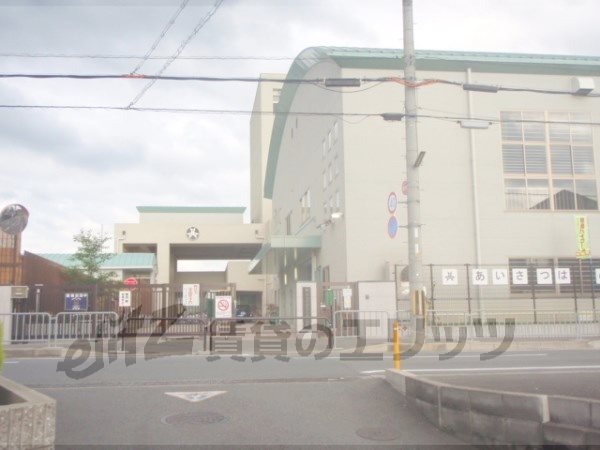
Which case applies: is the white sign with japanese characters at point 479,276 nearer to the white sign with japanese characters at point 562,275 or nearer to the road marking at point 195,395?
the white sign with japanese characters at point 562,275

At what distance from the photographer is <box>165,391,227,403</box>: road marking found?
30.4 ft

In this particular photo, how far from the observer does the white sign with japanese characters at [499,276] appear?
2712 cm

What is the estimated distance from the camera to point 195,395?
9531 millimetres

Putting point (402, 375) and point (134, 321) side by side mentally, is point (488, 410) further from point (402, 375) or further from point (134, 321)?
point (134, 321)

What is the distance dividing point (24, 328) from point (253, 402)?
1308cm

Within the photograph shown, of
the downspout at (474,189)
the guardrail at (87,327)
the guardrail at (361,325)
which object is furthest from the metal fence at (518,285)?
the guardrail at (87,327)

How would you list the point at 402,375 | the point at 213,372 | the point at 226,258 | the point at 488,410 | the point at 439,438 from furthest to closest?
the point at 226,258, the point at 213,372, the point at 402,375, the point at 439,438, the point at 488,410

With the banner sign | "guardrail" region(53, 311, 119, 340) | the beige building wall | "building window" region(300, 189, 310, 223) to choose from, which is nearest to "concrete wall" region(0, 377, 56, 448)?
"guardrail" region(53, 311, 119, 340)

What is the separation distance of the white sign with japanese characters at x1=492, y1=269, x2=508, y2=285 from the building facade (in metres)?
0.05

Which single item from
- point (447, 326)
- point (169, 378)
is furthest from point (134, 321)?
point (169, 378)

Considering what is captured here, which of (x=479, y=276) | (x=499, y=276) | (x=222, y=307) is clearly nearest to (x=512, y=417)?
(x=222, y=307)

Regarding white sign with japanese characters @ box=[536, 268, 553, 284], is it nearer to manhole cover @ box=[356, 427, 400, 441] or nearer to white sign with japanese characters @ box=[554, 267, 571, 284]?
white sign with japanese characters @ box=[554, 267, 571, 284]

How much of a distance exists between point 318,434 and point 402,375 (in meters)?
2.24

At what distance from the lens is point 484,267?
27.5m
